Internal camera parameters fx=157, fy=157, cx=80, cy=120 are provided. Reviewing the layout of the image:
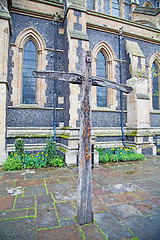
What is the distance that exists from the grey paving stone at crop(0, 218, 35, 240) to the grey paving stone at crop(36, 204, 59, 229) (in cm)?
11

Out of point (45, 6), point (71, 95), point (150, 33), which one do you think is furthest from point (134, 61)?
point (45, 6)

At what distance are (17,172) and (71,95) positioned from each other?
360 cm

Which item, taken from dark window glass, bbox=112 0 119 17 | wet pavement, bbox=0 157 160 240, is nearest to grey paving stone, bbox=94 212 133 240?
wet pavement, bbox=0 157 160 240

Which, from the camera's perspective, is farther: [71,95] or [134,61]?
[134,61]

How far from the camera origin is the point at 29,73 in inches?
311

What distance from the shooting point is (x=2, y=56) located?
6211mm

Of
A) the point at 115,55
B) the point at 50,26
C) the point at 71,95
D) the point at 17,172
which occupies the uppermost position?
the point at 50,26

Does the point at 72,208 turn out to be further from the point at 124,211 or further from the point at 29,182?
the point at 29,182

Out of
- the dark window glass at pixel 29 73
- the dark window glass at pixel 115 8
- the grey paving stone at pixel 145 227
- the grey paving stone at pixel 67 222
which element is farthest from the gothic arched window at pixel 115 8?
the grey paving stone at pixel 67 222

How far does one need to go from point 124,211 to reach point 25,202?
1888mm

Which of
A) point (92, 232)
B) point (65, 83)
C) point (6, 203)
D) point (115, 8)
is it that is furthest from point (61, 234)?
point (115, 8)

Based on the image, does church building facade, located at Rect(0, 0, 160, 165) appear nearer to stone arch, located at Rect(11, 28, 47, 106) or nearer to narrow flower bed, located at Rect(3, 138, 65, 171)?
stone arch, located at Rect(11, 28, 47, 106)

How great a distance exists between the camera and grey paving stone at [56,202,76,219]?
2627 mm

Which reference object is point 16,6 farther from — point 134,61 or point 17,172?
point 17,172
